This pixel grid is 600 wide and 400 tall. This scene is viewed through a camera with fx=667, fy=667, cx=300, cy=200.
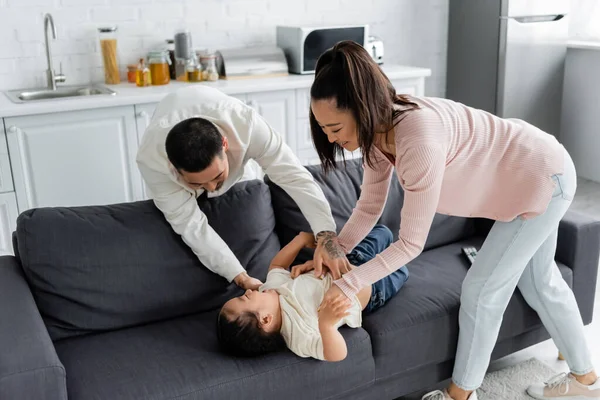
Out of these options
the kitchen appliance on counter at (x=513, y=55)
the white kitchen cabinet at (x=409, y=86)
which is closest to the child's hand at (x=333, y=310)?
the white kitchen cabinet at (x=409, y=86)

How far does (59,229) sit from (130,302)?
307mm

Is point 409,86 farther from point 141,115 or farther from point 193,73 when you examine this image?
point 141,115

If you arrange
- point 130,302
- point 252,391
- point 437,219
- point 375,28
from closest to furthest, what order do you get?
point 252,391, point 130,302, point 437,219, point 375,28

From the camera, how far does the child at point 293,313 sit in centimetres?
183

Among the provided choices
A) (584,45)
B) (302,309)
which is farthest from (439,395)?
(584,45)

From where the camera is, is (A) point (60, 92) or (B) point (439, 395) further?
(A) point (60, 92)

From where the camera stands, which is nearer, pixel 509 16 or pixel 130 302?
pixel 130 302

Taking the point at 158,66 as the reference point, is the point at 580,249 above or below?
below

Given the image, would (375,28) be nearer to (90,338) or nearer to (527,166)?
(527,166)

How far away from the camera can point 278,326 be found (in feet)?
6.29

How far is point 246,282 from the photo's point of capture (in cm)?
206

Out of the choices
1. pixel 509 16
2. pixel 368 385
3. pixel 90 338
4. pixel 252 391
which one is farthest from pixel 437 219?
pixel 509 16

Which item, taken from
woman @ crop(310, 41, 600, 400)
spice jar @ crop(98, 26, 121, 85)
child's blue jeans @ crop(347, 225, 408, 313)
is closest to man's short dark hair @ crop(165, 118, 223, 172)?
woman @ crop(310, 41, 600, 400)

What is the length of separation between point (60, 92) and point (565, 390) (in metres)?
2.84
